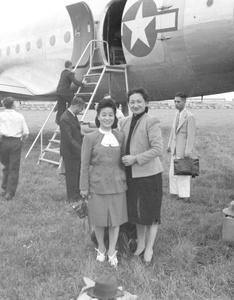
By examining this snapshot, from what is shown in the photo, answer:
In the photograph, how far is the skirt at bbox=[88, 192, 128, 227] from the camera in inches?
155

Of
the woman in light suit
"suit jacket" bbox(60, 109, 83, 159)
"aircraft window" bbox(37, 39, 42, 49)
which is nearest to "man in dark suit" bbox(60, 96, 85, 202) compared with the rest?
"suit jacket" bbox(60, 109, 83, 159)

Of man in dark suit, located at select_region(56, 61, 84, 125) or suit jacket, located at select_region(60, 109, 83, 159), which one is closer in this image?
suit jacket, located at select_region(60, 109, 83, 159)

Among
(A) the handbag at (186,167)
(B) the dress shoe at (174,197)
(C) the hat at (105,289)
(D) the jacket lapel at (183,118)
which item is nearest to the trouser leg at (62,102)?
(D) the jacket lapel at (183,118)

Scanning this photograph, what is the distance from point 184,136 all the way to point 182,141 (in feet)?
0.28

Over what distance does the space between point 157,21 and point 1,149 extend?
4352 mm

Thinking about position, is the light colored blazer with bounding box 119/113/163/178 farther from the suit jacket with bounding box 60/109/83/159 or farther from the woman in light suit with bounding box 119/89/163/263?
the suit jacket with bounding box 60/109/83/159

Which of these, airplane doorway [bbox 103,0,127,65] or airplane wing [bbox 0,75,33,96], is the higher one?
airplane doorway [bbox 103,0,127,65]

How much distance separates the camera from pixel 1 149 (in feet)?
21.0

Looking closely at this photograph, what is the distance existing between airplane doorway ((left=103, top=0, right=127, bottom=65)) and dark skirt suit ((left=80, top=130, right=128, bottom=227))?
7247mm

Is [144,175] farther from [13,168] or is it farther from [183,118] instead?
[13,168]

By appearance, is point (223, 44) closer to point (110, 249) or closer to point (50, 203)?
point (50, 203)

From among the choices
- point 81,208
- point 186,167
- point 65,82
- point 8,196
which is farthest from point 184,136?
point 65,82

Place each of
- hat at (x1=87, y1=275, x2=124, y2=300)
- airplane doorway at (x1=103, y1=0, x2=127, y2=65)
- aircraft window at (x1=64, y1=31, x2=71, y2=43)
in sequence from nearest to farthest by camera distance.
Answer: hat at (x1=87, y1=275, x2=124, y2=300)
airplane doorway at (x1=103, y1=0, x2=127, y2=65)
aircraft window at (x1=64, y1=31, x2=71, y2=43)

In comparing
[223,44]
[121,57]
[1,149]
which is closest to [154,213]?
[1,149]
